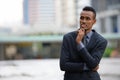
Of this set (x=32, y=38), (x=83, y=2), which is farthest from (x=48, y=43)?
(x=83, y=2)

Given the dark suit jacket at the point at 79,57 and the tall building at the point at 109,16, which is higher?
the dark suit jacket at the point at 79,57

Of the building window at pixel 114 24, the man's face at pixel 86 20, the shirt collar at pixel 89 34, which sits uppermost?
the man's face at pixel 86 20

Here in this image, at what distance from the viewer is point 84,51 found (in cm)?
342

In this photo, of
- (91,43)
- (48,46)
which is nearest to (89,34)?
(91,43)

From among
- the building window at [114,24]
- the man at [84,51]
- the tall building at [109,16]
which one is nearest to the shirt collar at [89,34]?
the man at [84,51]

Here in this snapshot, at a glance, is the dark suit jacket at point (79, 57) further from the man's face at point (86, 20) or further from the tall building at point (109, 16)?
the tall building at point (109, 16)

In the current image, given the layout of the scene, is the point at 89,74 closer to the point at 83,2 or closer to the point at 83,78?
the point at 83,78

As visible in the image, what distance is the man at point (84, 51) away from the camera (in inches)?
136

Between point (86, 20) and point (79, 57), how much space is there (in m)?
0.30

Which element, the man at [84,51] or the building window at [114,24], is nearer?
the man at [84,51]

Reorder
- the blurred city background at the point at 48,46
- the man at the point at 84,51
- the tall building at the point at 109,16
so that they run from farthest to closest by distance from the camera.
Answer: the tall building at the point at 109,16 < the blurred city background at the point at 48,46 < the man at the point at 84,51

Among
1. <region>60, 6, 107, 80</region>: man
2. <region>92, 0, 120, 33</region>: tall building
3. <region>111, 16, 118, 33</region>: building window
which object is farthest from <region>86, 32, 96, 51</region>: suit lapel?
<region>111, 16, 118, 33</region>: building window

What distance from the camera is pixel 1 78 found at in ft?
38.4

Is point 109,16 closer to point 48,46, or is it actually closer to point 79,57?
point 48,46
